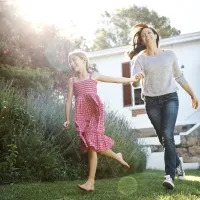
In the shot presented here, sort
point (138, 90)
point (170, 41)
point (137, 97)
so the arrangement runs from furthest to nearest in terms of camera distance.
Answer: point (138, 90) < point (137, 97) < point (170, 41)

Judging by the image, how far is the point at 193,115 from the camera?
1432cm

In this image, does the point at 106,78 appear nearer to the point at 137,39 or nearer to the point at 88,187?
the point at 137,39

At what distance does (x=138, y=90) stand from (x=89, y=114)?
11.3 m

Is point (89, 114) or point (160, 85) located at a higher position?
point (160, 85)

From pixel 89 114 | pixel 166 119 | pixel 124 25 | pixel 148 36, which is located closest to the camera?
pixel 89 114

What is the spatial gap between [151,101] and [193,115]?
979 cm

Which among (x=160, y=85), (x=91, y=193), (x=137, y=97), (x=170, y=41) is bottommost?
(x=91, y=193)

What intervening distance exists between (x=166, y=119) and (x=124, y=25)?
27.0m

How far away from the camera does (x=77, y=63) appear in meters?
4.61

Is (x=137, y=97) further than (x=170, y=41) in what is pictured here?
Yes

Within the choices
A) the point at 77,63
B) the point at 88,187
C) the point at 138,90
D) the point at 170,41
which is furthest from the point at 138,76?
the point at 138,90

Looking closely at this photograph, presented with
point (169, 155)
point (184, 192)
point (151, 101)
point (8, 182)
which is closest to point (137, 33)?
point (151, 101)

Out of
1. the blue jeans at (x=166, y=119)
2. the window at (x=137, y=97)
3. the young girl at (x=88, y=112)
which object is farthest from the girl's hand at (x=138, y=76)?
the window at (x=137, y=97)

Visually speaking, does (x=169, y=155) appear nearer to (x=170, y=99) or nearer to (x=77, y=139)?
(x=170, y=99)
